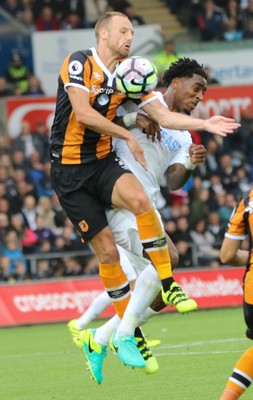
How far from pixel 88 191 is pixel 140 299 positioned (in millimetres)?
1038

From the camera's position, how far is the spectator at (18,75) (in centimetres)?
2245

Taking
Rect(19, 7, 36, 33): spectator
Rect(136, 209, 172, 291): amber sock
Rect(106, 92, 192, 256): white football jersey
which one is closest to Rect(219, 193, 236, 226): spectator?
Rect(19, 7, 36, 33): spectator

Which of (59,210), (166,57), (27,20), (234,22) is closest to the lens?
(59,210)

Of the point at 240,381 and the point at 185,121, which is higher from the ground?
the point at 185,121

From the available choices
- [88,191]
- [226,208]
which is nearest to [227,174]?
[226,208]

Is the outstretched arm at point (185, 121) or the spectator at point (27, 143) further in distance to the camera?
the spectator at point (27, 143)

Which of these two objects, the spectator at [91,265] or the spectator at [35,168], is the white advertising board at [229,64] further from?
the spectator at [91,265]

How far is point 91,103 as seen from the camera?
957cm

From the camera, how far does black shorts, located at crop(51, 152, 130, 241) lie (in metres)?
9.72

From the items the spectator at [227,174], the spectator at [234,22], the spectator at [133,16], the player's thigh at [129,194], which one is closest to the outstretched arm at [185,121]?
the player's thigh at [129,194]

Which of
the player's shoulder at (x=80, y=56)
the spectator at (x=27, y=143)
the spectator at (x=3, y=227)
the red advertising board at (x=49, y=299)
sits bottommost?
the red advertising board at (x=49, y=299)

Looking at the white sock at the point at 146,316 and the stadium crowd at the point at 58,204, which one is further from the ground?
the white sock at the point at 146,316

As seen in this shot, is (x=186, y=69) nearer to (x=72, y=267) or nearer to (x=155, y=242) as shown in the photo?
(x=155, y=242)

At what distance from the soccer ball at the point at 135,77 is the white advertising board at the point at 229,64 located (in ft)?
45.8
